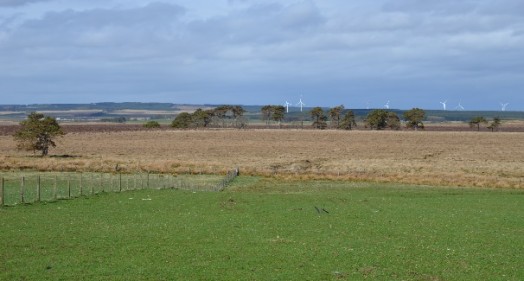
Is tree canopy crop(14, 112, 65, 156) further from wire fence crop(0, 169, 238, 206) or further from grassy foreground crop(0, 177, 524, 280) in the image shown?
grassy foreground crop(0, 177, 524, 280)

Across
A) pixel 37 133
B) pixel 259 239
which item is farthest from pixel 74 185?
pixel 37 133

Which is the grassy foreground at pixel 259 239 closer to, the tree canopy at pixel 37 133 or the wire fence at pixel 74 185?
the wire fence at pixel 74 185

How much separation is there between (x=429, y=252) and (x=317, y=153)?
7203cm

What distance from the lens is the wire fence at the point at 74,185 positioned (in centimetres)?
3619

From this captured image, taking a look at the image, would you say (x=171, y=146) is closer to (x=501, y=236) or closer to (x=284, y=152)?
(x=284, y=152)

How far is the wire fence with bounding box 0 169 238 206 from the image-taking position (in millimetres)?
36188

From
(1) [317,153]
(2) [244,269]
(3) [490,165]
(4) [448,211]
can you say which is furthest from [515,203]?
(1) [317,153]

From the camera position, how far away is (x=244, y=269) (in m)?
18.9

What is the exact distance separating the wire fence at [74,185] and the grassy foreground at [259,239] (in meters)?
1.86

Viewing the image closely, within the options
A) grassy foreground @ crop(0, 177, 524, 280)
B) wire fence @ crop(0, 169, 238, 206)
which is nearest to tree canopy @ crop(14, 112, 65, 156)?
wire fence @ crop(0, 169, 238, 206)

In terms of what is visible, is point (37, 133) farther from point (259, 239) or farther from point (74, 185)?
point (259, 239)

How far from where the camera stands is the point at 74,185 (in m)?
46.8

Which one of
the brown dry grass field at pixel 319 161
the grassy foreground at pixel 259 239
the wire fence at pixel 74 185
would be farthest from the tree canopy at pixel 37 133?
the grassy foreground at pixel 259 239

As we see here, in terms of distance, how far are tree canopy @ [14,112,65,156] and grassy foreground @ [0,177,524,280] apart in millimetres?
42122
